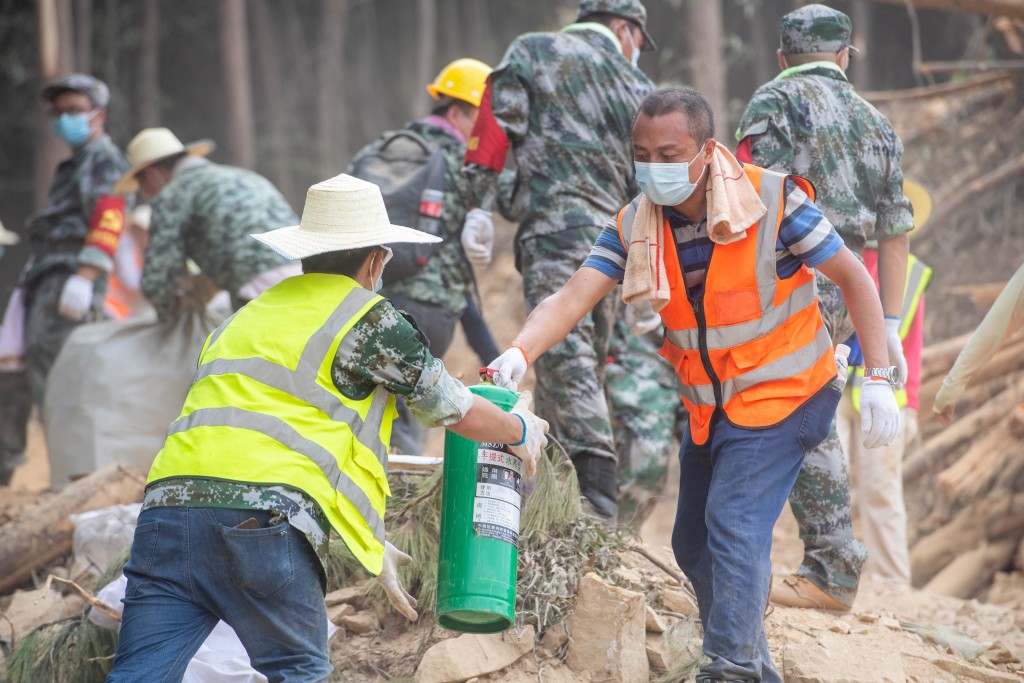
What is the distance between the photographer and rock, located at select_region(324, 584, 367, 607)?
158 inches

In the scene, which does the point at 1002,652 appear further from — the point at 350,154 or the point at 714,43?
the point at 350,154

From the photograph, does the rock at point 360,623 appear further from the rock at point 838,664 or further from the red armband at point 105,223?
the red armband at point 105,223

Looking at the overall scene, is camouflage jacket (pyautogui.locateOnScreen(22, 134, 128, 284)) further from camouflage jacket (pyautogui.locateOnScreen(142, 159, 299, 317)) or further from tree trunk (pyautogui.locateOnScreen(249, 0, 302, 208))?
tree trunk (pyautogui.locateOnScreen(249, 0, 302, 208))

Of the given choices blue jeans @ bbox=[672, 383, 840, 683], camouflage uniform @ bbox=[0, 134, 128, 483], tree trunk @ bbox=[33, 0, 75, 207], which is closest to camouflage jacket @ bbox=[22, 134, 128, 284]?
camouflage uniform @ bbox=[0, 134, 128, 483]

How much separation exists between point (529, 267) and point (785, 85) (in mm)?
1248

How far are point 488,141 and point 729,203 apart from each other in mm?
1853

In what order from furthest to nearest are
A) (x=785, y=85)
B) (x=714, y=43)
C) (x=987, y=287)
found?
(x=714, y=43) → (x=987, y=287) → (x=785, y=85)

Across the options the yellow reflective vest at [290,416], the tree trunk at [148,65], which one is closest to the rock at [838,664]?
the yellow reflective vest at [290,416]

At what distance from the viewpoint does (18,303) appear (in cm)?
711

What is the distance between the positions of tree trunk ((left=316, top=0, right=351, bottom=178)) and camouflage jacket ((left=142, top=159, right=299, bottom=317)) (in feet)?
31.7

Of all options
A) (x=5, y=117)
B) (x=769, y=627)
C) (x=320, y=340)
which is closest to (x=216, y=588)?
(x=320, y=340)

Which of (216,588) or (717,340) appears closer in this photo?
(216,588)

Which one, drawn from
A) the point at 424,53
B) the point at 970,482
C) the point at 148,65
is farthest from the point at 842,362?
the point at 424,53

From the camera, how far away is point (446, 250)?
207 inches
